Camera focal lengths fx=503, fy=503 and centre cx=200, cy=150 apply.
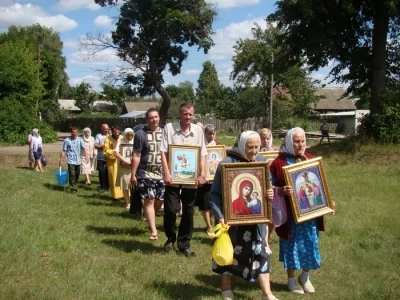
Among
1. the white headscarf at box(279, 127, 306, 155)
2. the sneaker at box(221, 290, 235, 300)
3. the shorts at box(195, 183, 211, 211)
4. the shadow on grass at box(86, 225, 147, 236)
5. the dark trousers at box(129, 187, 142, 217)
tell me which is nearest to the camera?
the sneaker at box(221, 290, 235, 300)

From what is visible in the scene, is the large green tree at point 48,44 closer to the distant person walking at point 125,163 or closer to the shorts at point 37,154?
the shorts at point 37,154

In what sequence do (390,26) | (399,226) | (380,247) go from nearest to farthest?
(380,247) < (399,226) < (390,26)

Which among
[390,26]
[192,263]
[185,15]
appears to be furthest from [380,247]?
[185,15]

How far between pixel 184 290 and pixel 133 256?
142cm

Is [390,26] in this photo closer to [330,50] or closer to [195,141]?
[330,50]

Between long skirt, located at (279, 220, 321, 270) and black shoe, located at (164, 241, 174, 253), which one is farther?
black shoe, located at (164, 241, 174, 253)

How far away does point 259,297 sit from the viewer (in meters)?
5.50

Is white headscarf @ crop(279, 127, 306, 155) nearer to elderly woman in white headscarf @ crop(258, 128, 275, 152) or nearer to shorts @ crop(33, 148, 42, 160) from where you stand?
elderly woman in white headscarf @ crop(258, 128, 275, 152)

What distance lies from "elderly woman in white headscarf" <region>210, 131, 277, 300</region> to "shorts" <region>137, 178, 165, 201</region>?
2431 millimetres

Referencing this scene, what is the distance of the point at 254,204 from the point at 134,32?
130 feet

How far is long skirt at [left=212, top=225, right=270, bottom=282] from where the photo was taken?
5176 millimetres

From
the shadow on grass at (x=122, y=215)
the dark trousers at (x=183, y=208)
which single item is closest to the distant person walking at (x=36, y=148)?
the shadow on grass at (x=122, y=215)

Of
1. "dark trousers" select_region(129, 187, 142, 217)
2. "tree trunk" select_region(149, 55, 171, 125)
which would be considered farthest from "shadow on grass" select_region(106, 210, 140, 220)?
"tree trunk" select_region(149, 55, 171, 125)

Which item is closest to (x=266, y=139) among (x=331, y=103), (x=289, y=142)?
(x=289, y=142)
